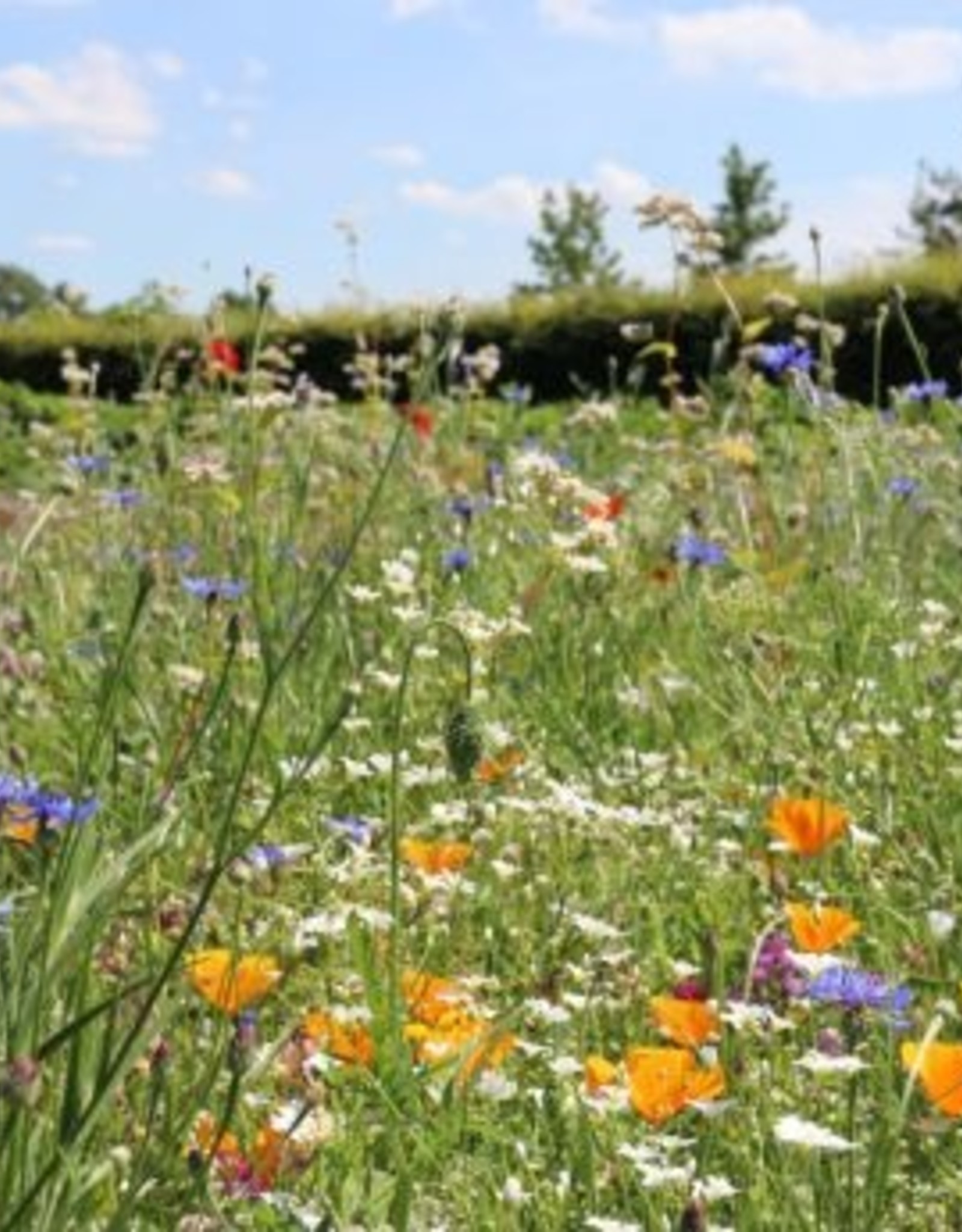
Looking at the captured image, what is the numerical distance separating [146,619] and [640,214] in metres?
1.03

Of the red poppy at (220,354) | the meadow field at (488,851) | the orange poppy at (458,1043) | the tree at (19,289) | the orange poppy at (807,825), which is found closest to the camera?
the meadow field at (488,851)

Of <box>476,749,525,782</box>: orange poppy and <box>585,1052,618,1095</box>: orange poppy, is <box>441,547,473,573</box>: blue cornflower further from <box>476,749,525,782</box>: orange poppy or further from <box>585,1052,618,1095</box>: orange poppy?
<box>585,1052,618,1095</box>: orange poppy

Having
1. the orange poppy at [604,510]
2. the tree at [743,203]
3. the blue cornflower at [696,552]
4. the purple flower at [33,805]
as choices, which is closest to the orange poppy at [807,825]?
the purple flower at [33,805]

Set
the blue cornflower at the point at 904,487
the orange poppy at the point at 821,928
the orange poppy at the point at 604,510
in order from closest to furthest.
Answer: the orange poppy at the point at 821,928 → the orange poppy at the point at 604,510 → the blue cornflower at the point at 904,487

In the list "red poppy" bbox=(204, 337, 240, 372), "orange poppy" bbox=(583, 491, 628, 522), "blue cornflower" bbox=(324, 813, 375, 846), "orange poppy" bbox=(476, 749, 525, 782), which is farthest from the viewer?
"red poppy" bbox=(204, 337, 240, 372)

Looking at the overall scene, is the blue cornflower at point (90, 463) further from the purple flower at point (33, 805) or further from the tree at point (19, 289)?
the tree at point (19, 289)

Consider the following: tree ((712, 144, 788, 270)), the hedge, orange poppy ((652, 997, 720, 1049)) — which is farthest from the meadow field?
tree ((712, 144, 788, 270))

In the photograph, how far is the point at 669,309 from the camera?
16516mm

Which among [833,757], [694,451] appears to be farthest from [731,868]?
[694,451]

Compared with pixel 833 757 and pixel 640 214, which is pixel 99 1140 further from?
pixel 640 214

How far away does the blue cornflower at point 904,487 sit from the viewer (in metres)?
4.48

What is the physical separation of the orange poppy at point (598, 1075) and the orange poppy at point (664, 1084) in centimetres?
3

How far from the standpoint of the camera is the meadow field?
1.69m

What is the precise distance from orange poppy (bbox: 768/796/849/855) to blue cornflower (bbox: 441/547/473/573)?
66.7 inches
